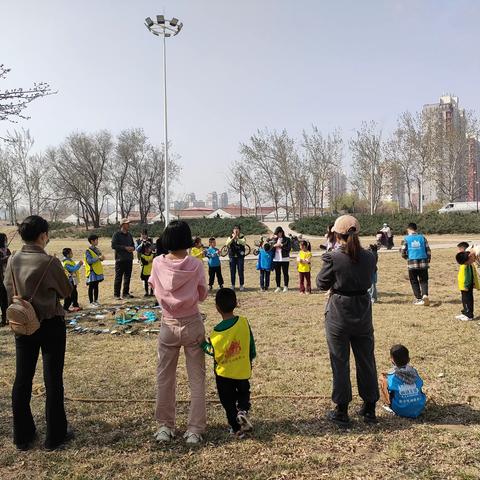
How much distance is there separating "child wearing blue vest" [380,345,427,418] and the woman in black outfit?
0.84 feet

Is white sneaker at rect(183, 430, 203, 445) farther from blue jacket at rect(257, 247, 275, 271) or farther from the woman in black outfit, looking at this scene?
blue jacket at rect(257, 247, 275, 271)

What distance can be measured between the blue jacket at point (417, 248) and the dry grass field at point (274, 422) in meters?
2.00

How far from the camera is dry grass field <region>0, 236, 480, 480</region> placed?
3188 millimetres

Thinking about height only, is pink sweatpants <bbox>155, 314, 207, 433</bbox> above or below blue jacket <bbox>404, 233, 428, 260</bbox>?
below

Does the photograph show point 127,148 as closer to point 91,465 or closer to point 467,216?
point 467,216

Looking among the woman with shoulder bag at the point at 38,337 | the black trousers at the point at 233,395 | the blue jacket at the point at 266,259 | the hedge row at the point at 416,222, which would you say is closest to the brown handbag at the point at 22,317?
the woman with shoulder bag at the point at 38,337

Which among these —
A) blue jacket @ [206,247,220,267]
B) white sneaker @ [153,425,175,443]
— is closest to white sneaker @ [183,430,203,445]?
white sneaker @ [153,425,175,443]

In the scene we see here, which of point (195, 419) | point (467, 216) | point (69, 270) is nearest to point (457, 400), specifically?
point (195, 419)

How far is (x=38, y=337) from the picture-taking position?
350 cm

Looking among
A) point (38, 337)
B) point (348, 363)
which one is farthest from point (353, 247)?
point (38, 337)

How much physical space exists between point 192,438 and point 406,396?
6.22ft

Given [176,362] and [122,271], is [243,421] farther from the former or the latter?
[122,271]

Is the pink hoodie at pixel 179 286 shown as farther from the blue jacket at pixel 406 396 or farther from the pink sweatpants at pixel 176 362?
the blue jacket at pixel 406 396

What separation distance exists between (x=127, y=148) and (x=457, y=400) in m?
49.1
